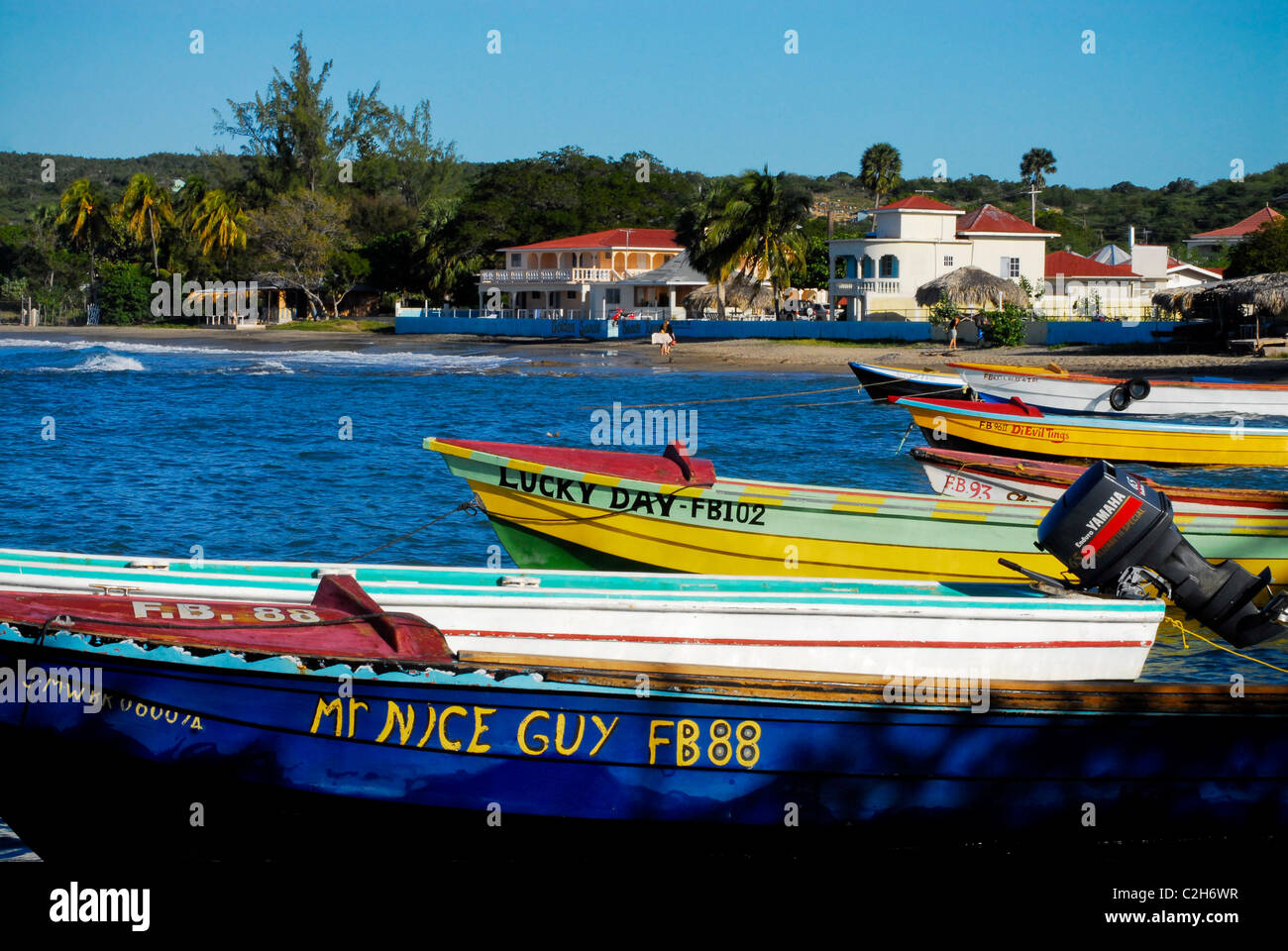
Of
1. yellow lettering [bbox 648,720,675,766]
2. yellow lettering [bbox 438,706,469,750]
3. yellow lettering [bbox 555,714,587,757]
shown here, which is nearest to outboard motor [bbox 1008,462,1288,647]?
yellow lettering [bbox 648,720,675,766]

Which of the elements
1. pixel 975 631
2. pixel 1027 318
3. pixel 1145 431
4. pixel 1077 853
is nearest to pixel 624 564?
pixel 975 631

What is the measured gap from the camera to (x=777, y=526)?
397 inches

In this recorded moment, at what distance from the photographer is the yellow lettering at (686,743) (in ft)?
19.6

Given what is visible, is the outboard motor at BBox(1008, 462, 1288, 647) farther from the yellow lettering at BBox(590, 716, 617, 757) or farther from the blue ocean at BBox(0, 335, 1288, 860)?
the yellow lettering at BBox(590, 716, 617, 757)

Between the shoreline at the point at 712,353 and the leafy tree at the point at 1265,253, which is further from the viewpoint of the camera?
the leafy tree at the point at 1265,253

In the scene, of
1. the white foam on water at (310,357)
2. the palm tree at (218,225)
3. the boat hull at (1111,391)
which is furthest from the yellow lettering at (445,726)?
the palm tree at (218,225)

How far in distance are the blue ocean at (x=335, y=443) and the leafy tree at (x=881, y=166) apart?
27.2 m

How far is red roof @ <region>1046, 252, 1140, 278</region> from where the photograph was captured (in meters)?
58.7

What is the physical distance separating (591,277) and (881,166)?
17.6 m

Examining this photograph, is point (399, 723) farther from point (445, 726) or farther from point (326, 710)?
point (326, 710)

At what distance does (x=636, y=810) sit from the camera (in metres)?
6.16

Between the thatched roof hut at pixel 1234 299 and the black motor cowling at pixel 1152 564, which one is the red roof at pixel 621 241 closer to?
the thatched roof hut at pixel 1234 299
